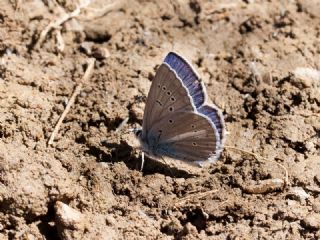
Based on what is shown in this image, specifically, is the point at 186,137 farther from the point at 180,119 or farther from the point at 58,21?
the point at 58,21

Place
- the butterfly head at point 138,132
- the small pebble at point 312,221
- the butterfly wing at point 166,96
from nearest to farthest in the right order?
1. the small pebble at point 312,221
2. the butterfly wing at point 166,96
3. the butterfly head at point 138,132

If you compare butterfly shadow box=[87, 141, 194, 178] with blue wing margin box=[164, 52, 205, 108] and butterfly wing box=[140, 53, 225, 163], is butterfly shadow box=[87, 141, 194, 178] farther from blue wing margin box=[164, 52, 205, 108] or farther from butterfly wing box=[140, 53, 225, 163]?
blue wing margin box=[164, 52, 205, 108]

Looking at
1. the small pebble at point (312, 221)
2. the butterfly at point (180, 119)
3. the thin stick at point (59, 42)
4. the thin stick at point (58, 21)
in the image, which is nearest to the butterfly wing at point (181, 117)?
the butterfly at point (180, 119)

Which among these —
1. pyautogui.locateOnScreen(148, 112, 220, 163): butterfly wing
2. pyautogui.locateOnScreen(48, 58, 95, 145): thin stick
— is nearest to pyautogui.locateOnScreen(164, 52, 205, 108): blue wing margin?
pyautogui.locateOnScreen(148, 112, 220, 163): butterfly wing

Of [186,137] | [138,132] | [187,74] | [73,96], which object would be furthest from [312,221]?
[73,96]

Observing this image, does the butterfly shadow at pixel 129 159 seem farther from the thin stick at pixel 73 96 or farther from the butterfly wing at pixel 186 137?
the thin stick at pixel 73 96

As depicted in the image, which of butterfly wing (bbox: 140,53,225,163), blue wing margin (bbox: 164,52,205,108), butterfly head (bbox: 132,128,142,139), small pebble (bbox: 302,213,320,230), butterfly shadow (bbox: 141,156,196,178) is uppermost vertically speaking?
blue wing margin (bbox: 164,52,205,108)

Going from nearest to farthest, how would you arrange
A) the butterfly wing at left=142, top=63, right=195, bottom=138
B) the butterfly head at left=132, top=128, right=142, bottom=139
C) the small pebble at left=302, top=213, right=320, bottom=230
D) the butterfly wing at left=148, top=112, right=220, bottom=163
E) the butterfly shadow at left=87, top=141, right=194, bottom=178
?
the small pebble at left=302, top=213, right=320, bottom=230, the butterfly wing at left=142, top=63, right=195, bottom=138, the butterfly wing at left=148, top=112, right=220, bottom=163, the butterfly shadow at left=87, top=141, right=194, bottom=178, the butterfly head at left=132, top=128, right=142, bottom=139

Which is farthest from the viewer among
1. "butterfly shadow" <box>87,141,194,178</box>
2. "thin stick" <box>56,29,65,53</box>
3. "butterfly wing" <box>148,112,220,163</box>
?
"thin stick" <box>56,29,65,53</box>
